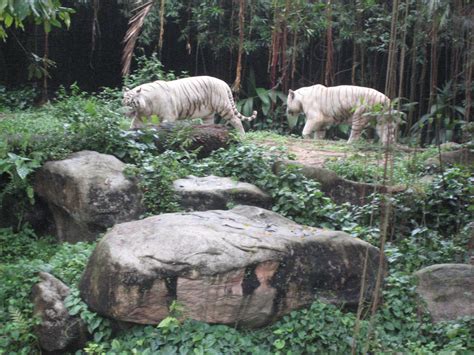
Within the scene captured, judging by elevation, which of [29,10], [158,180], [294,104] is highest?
[29,10]

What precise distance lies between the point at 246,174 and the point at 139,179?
47.7 inches

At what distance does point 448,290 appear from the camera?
5570 millimetres

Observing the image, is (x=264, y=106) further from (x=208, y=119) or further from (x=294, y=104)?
(x=208, y=119)

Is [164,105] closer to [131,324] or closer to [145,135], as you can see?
[145,135]

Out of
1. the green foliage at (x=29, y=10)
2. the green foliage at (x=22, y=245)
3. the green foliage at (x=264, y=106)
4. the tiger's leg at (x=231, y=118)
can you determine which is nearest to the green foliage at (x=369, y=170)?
the tiger's leg at (x=231, y=118)

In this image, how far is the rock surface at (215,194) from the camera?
6941 mm

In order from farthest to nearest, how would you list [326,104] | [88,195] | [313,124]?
[313,124] → [326,104] → [88,195]

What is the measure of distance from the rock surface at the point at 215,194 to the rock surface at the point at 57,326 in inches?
76.1

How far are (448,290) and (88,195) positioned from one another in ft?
11.5

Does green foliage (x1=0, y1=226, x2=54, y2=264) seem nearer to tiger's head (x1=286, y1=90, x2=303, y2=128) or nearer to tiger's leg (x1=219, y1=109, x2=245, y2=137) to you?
tiger's leg (x1=219, y1=109, x2=245, y2=137)

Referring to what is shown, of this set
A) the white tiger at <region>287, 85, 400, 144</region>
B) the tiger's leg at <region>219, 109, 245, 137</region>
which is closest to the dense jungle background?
the tiger's leg at <region>219, 109, 245, 137</region>

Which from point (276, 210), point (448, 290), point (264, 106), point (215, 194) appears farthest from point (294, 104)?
point (448, 290)

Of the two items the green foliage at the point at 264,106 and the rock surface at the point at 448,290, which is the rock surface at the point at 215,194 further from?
the green foliage at the point at 264,106

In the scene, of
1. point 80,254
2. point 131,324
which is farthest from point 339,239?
point 80,254
